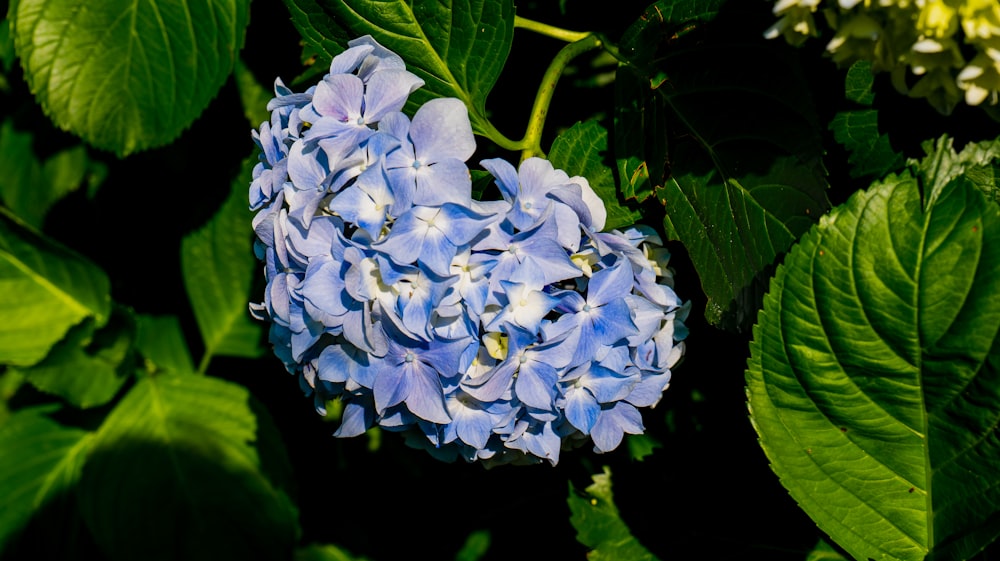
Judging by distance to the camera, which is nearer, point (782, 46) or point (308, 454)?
point (782, 46)

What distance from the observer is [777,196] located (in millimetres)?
1146

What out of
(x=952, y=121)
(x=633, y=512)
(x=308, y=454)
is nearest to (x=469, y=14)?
(x=952, y=121)

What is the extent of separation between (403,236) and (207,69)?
2.57ft

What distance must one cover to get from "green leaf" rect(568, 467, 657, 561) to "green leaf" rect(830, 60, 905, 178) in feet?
2.09

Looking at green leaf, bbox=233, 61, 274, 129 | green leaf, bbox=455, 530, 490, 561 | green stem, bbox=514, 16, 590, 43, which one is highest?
green stem, bbox=514, 16, 590, 43

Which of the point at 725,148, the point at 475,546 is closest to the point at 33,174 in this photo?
the point at 475,546

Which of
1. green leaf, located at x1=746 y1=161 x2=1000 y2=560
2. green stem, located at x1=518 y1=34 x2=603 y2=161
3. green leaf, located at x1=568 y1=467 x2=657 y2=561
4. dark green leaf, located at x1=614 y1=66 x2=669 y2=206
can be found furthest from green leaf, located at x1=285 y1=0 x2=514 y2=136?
green leaf, located at x1=568 y1=467 x2=657 y2=561

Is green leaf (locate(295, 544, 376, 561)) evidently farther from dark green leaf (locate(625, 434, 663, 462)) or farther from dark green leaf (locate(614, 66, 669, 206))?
dark green leaf (locate(614, 66, 669, 206))

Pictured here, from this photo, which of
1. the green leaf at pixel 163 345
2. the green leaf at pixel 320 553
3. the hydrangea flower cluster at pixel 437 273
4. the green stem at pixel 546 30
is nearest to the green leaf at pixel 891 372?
the hydrangea flower cluster at pixel 437 273

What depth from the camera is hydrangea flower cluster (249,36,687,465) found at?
994 mm

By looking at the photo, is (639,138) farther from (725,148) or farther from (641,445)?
(641,445)

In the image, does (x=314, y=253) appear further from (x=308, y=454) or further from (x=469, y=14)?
(x=308, y=454)

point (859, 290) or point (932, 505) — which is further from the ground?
point (859, 290)

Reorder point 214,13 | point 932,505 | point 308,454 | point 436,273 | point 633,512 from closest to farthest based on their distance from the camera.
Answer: point 436,273, point 932,505, point 633,512, point 214,13, point 308,454
